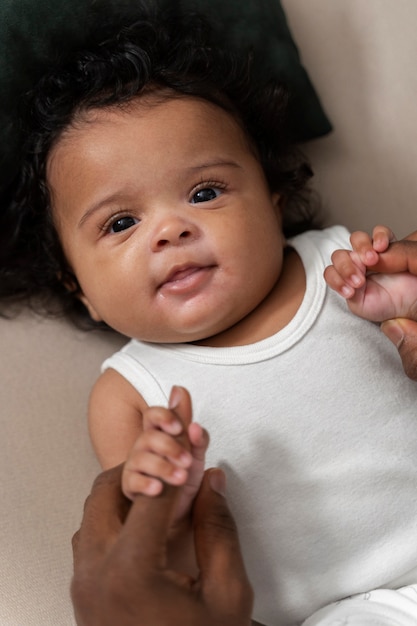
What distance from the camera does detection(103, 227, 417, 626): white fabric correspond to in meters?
1.26

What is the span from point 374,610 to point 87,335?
2.37 ft

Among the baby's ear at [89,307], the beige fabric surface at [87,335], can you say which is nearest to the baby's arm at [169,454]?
the beige fabric surface at [87,335]

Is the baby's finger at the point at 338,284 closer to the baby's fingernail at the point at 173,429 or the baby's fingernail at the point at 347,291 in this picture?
the baby's fingernail at the point at 347,291

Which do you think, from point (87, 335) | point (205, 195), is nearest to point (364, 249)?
point (205, 195)

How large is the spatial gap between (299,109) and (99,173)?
583mm

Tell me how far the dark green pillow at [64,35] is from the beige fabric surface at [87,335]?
6.6 inches

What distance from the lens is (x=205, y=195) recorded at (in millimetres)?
1314

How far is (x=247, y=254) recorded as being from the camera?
4.25 feet

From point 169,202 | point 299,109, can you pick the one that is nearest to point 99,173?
point 169,202

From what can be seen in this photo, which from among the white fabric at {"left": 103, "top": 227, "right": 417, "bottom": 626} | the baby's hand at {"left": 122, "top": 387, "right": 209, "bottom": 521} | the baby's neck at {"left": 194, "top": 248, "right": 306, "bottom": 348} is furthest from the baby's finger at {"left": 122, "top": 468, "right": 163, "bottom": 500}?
the baby's neck at {"left": 194, "top": 248, "right": 306, "bottom": 348}

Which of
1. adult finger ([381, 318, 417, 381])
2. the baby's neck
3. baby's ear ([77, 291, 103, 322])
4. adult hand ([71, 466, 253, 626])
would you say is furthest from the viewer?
baby's ear ([77, 291, 103, 322])

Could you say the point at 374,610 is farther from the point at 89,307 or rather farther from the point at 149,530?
the point at 89,307

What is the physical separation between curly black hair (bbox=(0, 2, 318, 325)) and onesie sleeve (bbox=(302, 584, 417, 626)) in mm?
725

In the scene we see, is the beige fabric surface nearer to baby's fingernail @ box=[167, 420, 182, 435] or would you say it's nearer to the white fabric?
the white fabric
